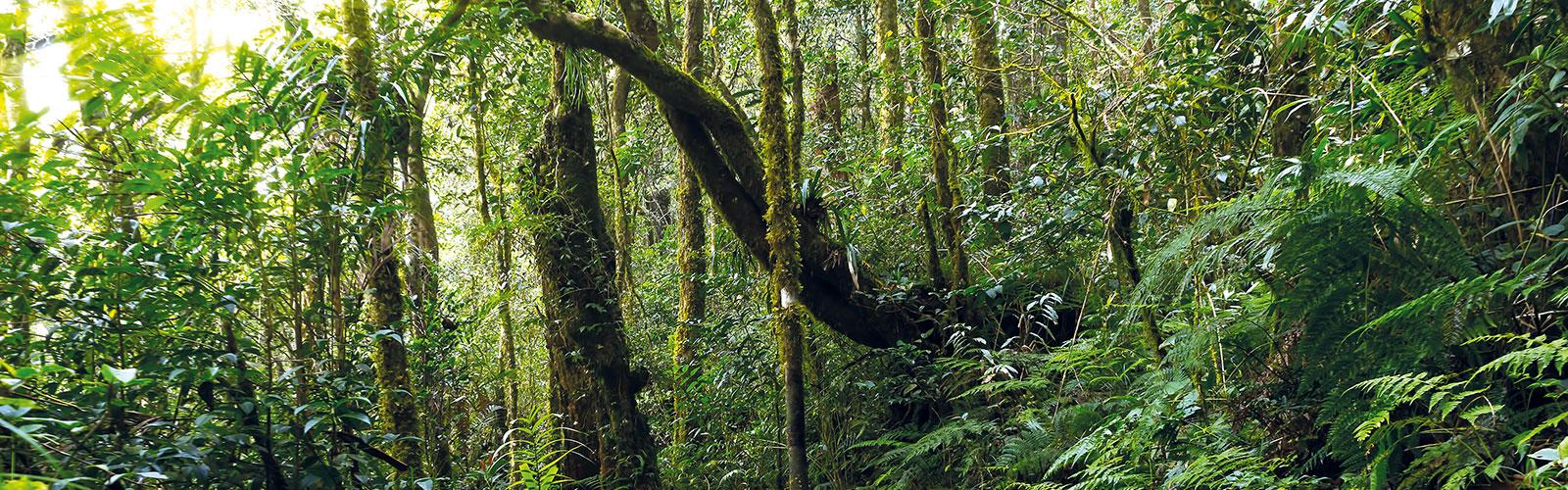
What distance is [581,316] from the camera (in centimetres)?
597

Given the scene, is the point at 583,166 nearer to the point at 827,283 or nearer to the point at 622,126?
the point at 827,283

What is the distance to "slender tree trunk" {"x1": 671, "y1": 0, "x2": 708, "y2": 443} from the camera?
635cm

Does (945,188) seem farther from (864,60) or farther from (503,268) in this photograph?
(503,268)

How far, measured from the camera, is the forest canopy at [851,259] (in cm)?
255

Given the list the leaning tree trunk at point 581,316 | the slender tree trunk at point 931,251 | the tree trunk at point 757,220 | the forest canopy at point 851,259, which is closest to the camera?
the forest canopy at point 851,259

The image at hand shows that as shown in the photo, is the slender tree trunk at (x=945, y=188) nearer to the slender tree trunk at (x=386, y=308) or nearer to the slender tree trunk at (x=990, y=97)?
the slender tree trunk at (x=990, y=97)

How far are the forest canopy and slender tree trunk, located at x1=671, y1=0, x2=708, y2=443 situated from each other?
52mm

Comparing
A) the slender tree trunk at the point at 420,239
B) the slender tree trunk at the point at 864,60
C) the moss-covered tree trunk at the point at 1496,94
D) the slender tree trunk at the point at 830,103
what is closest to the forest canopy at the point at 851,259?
the moss-covered tree trunk at the point at 1496,94

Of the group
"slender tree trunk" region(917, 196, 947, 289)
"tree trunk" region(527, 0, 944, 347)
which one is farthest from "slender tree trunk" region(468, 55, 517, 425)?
"slender tree trunk" region(917, 196, 947, 289)

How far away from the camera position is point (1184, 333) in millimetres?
3447

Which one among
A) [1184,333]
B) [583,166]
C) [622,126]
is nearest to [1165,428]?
[1184,333]

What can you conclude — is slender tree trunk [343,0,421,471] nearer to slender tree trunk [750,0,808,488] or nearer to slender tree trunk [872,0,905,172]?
slender tree trunk [750,0,808,488]

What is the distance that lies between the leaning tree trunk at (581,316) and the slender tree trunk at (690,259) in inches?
13.6

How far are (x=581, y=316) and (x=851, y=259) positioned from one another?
1.90m
